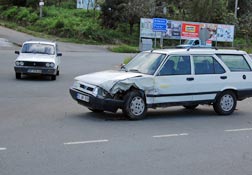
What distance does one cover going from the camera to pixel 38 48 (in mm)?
19812

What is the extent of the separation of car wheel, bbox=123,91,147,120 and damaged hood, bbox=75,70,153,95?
202 millimetres

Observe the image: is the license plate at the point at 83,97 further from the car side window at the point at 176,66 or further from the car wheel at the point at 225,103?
the car wheel at the point at 225,103

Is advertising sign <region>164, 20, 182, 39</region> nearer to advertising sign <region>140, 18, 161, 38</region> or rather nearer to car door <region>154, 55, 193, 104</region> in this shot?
advertising sign <region>140, 18, 161, 38</region>

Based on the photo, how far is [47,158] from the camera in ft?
22.3

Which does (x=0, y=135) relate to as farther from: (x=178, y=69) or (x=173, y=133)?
(x=178, y=69)

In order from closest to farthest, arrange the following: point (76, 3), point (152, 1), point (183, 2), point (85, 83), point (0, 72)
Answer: point (85, 83) < point (0, 72) < point (152, 1) < point (183, 2) < point (76, 3)

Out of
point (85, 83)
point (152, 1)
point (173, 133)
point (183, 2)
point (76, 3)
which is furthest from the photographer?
point (76, 3)

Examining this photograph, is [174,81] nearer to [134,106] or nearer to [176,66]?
[176,66]

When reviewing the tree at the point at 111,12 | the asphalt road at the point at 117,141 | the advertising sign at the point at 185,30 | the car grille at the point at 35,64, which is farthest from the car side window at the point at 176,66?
the tree at the point at 111,12

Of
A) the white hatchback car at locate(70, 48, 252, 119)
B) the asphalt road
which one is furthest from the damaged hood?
the asphalt road

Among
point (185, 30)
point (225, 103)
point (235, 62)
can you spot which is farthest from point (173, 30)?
point (225, 103)

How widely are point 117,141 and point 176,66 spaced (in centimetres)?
363

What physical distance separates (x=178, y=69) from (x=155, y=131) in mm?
2438

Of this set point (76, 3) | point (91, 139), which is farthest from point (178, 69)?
point (76, 3)
